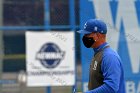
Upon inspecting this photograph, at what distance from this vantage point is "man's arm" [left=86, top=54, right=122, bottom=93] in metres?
4.20

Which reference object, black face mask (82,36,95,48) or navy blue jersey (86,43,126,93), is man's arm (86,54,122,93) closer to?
navy blue jersey (86,43,126,93)

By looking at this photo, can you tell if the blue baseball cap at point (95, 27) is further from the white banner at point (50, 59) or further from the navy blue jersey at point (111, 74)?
the white banner at point (50, 59)

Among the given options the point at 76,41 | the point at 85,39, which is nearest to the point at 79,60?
the point at 76,41

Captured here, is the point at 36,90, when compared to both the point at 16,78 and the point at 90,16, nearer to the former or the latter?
the point at 16,78

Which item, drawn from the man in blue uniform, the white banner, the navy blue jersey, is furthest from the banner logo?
the navy blue jersey

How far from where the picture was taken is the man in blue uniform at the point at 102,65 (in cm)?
421

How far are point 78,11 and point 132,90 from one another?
1552 mm

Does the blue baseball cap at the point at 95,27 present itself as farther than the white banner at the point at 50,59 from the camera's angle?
No

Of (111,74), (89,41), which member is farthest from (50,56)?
(111,74)

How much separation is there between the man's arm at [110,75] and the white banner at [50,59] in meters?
4.13

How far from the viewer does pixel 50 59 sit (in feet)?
27.8

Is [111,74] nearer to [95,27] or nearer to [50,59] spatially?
[95,27]

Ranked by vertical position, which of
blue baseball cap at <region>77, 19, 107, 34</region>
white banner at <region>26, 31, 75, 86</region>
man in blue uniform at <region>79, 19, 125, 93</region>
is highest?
blue baseball cap at <region>77, 19, 107, 34</region>

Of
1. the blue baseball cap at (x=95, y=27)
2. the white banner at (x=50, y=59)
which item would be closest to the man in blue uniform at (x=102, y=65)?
the blue baseball cap at (x=95, y=27)
